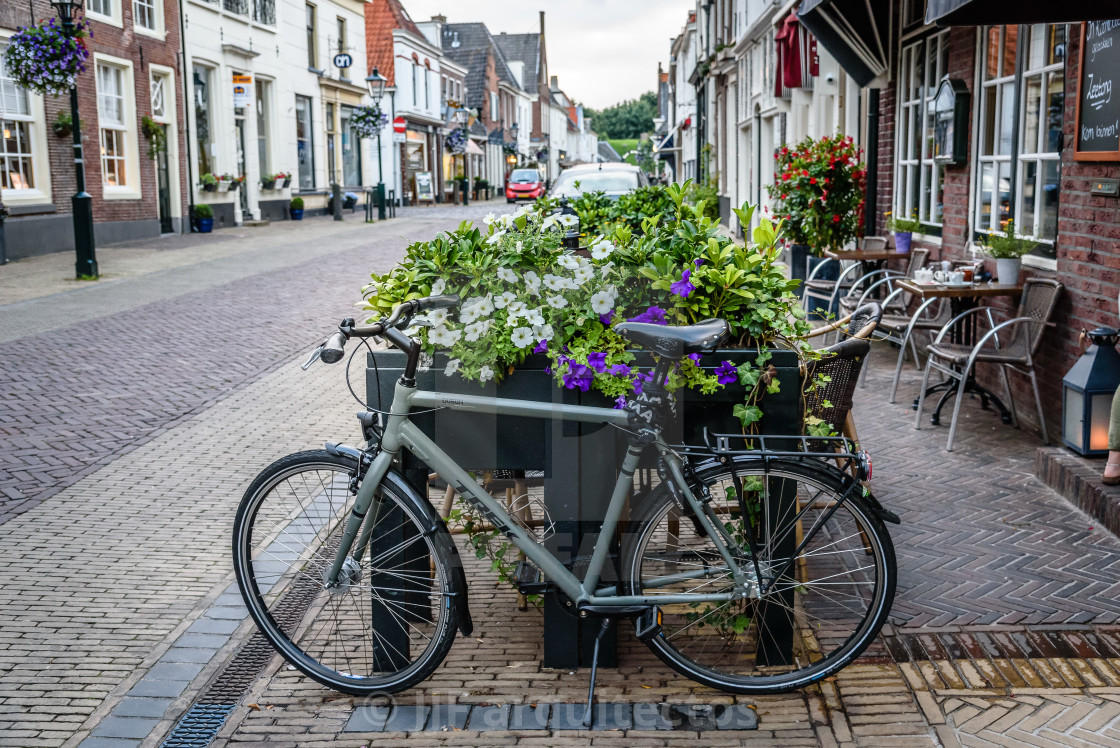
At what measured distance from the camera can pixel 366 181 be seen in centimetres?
3597

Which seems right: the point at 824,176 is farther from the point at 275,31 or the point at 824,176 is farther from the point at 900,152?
the point at 275,31

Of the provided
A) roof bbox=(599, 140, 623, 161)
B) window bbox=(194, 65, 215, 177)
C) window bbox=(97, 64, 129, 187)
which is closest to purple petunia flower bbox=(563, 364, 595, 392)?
window bbox=(97, 64, 129, 187)

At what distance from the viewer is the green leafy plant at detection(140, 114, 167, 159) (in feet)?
65.7

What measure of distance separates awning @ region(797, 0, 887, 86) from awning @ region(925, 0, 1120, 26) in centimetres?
448

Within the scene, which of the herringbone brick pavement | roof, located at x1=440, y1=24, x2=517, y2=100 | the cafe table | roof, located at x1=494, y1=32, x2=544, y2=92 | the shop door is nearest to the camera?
the herringbone brick pavement

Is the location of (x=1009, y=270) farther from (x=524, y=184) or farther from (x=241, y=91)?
(x=524, y=184)

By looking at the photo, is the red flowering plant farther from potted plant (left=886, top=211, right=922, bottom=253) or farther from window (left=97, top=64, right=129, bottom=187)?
window (left=97, top=64, right=129, bottom=187)

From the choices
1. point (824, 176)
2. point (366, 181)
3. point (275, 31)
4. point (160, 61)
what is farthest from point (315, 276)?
point (366, 181)

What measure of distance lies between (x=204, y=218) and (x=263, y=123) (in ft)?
21.1

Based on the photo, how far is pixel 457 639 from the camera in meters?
3.57

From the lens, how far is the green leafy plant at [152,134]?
20.0 meters

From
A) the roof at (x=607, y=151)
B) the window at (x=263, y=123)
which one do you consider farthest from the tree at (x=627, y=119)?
the window at (x=263, y=123)

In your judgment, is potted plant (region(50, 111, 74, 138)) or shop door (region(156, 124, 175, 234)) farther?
shop door (region(156, 124, 175, 234))

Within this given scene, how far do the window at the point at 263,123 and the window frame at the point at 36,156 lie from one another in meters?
10.8
